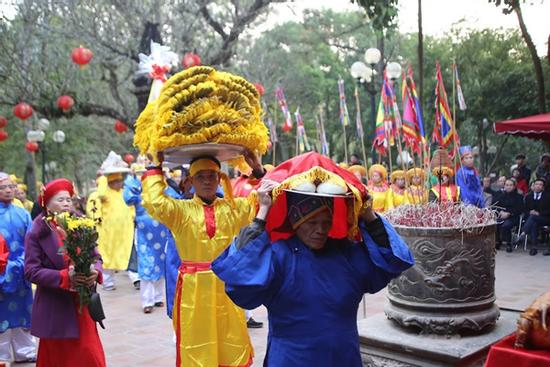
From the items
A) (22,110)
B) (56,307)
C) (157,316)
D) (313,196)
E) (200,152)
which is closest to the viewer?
(313,196)

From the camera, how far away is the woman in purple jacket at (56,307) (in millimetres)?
4020

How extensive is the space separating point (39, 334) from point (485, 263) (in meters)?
3.23

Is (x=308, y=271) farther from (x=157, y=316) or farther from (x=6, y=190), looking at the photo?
(x=157, y=316)

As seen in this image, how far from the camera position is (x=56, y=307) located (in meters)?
4.09

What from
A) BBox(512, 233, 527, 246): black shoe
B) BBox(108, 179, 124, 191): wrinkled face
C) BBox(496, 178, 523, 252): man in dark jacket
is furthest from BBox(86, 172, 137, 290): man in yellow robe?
BBox(512, 233, 527, 246): black shoe

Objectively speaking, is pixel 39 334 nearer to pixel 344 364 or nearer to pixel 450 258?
pixel 344 364

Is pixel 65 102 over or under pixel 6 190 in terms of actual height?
over

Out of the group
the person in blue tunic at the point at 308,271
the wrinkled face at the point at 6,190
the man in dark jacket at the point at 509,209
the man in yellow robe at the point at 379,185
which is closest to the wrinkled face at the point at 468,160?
the man in yellow robe at the point at 379,185

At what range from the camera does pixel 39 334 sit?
405 cm

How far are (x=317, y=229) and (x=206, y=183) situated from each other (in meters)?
1.83

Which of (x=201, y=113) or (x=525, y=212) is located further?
(x=525, y=212)

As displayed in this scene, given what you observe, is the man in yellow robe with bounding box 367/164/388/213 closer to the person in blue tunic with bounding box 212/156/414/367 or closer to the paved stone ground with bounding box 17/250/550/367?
the paved stone ground with bounding box 17/250/550/367

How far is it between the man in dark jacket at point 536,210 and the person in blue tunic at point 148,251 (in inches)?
286

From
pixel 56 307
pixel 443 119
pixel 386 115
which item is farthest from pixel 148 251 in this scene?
pixel 443 119
